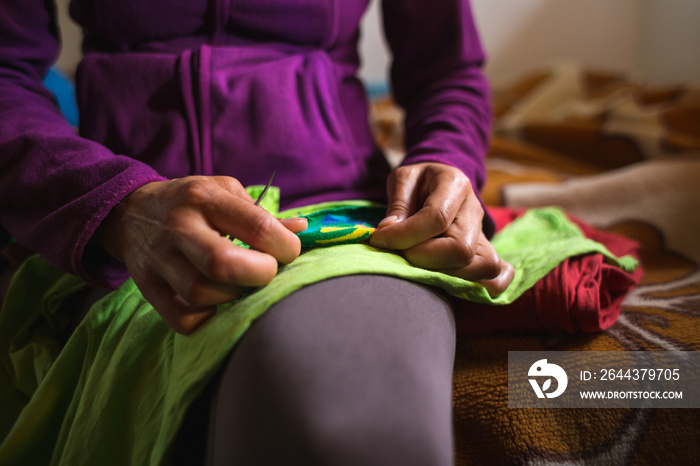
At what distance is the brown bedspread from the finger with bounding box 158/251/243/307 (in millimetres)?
225

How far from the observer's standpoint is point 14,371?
47cm

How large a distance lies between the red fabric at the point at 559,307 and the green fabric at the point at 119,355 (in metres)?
0.01

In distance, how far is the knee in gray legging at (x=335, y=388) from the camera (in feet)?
0.86

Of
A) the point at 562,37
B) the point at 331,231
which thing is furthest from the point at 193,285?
the point at 562,37

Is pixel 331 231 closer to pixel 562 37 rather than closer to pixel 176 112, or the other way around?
pixel 176 112

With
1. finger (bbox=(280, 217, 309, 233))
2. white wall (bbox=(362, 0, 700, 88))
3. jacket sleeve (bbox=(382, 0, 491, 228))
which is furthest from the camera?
→ white wall (bbox=(362, 0, 700, 88))

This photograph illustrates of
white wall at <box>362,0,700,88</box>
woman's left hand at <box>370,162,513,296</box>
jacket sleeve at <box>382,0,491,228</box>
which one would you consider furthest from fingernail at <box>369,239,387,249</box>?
white wall at <box>362,0,700,88</box>

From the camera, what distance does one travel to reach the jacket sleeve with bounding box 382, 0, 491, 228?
24.1 inches

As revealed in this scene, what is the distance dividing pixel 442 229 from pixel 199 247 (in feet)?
0.66

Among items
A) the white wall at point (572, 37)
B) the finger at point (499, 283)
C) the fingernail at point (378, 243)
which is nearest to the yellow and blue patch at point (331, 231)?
the fingernail at point (378, 243)

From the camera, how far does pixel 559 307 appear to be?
1.48ft

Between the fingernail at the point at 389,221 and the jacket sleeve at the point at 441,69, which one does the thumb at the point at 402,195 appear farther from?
the jacket sleeve at the point at 441,69

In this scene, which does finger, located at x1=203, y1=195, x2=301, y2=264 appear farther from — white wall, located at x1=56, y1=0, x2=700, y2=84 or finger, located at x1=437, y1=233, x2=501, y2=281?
white wall, located at x1=56, y1=0, x2=700, y2=84

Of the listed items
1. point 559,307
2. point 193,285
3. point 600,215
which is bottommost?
point 600,215
